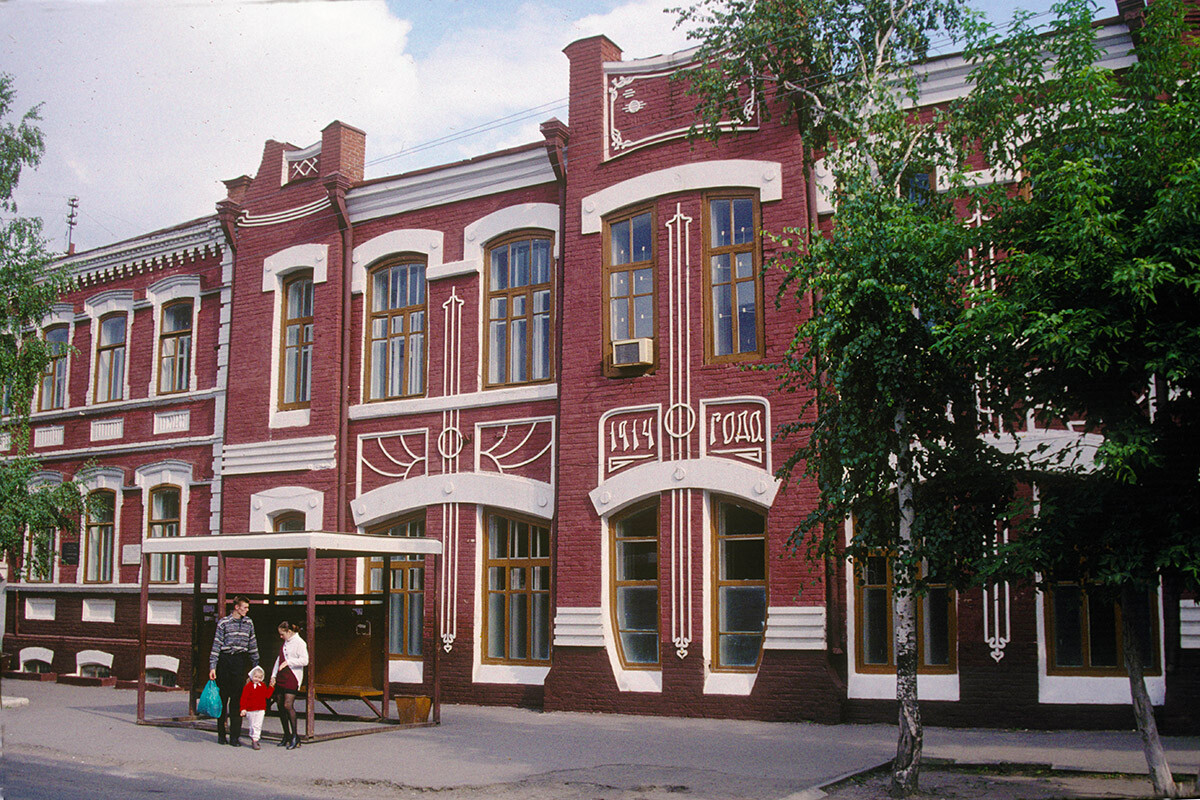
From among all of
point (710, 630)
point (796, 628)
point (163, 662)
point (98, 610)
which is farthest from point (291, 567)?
point (796, 628)

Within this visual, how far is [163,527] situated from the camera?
2139 centimetres

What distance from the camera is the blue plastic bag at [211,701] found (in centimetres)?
1312

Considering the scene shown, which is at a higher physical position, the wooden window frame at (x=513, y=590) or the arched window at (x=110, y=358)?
the arched window at (x=110, y=358)

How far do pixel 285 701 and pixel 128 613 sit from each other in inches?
396

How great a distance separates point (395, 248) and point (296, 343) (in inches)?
106

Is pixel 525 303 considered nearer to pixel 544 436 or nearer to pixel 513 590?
pixel 544 436

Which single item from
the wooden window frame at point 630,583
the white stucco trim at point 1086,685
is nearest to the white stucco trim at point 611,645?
the wooden window frame at point 630,583

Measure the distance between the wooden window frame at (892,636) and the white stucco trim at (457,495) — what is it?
466 centimetres

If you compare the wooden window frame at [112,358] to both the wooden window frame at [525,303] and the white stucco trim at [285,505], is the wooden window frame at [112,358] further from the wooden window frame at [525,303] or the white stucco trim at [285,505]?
the wooden window frame at [525,303]

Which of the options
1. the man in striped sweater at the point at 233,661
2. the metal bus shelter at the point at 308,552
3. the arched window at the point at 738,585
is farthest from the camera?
the arched window at the point at 738,585

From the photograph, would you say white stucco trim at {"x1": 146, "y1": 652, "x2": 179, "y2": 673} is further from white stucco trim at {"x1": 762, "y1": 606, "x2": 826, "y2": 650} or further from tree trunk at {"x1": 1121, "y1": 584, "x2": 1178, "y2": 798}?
tree trunk at {"x1": 1121, "y1": 584, "x2": 1178, "y2": 798}

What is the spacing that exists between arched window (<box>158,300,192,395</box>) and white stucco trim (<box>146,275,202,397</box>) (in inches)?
3.1

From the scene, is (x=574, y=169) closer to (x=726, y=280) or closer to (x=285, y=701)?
(x=726, y=280)

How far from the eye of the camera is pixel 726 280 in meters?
15.6
